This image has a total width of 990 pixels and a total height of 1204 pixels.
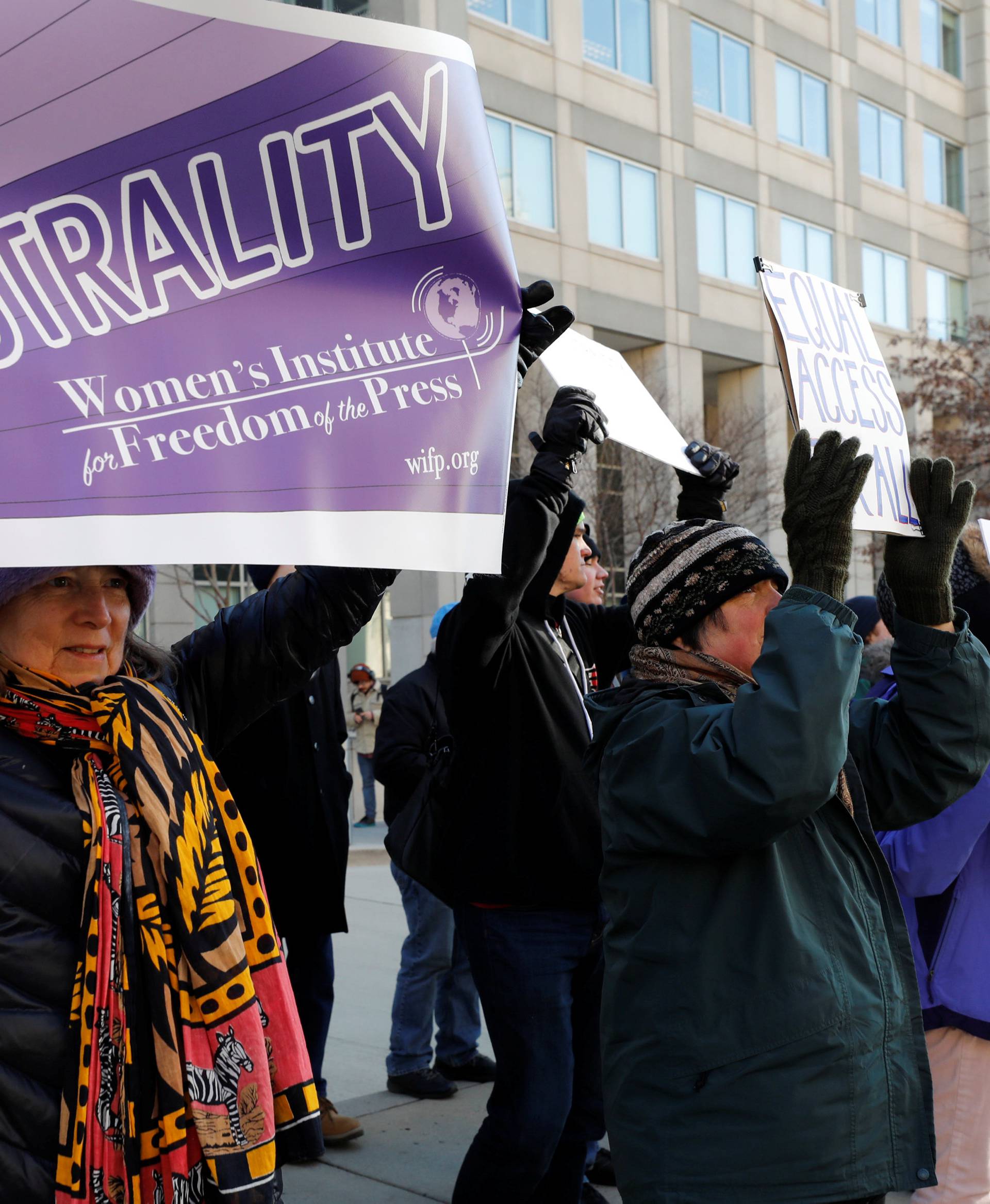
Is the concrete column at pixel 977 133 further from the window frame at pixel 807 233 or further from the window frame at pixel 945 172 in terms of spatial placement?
the window frame at pixel 807 233

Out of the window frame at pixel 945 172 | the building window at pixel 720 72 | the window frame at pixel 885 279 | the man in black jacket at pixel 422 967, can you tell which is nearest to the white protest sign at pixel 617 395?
the man in black jacket at pixel 422 967

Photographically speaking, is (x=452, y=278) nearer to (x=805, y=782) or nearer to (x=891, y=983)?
(x=805, y=782)

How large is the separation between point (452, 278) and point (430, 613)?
62.3ft

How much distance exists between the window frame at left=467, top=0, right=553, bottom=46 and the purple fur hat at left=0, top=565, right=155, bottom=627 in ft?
64.0

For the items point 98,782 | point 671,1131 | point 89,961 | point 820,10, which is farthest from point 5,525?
point 820,10

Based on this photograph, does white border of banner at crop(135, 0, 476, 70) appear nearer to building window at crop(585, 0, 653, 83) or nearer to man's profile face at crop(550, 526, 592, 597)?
man's profile face at crop(550, 526, 592, 597)

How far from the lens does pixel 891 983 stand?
236 centimetres

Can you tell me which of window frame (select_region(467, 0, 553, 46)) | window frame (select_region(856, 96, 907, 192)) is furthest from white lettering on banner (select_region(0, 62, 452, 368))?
window frame (select_region(856, 96, 907, 192))

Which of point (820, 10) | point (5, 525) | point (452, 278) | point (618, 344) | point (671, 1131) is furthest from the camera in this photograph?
point (820, 10)

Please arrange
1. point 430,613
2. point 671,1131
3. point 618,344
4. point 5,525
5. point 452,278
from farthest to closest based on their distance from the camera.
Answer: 1. point 618,344
2. point 430,613
3. point 671,1131
4. point 452,278
5. point 5,525

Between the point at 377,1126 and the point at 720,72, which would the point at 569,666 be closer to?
the point at 377,1126

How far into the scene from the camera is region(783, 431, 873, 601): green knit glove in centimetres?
242

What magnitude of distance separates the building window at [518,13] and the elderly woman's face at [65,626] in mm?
19740

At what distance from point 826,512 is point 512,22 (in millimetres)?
20093
